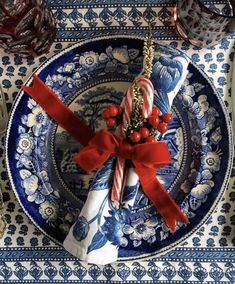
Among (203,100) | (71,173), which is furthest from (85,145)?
(203,100)

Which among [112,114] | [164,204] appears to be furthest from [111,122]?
[164,204]

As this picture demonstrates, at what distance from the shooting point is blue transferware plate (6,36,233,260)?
65cm

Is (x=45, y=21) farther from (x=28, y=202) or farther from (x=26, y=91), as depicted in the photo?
(x=28, y=202)

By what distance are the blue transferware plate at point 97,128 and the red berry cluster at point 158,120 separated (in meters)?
0.06

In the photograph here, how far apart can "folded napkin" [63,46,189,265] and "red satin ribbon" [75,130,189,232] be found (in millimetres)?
12

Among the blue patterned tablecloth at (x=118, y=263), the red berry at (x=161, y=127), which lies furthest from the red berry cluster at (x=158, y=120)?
the blue patterned tablecloth at (x=118, y=263)

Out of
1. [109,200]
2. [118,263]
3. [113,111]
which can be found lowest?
[118,263]

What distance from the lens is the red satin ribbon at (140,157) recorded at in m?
0.59

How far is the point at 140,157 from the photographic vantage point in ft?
1.95

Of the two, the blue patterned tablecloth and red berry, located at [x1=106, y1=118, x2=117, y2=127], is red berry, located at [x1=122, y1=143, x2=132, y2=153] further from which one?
the blue patterned tablecloth

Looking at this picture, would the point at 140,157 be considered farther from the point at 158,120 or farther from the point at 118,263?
the point at 118,263

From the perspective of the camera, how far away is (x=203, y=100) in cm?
65

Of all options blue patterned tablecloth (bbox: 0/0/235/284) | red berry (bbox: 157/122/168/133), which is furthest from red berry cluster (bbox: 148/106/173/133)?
blue patterned tablecloth (bbox: 0/0/235/284)

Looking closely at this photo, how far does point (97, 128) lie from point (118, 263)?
0.17 m
